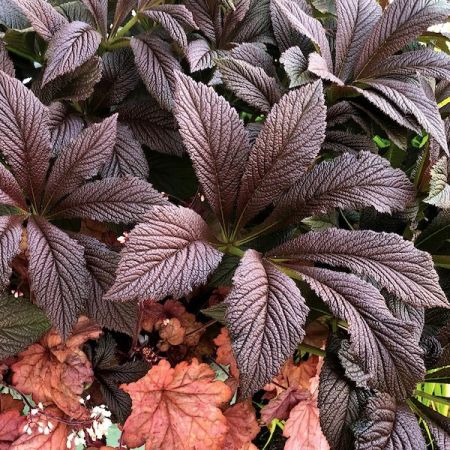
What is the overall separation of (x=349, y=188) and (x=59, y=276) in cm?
33

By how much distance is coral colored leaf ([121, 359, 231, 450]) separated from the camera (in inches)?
26.0

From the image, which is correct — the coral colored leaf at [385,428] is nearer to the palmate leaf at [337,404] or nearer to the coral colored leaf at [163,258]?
the palmate leaf at [337,404]

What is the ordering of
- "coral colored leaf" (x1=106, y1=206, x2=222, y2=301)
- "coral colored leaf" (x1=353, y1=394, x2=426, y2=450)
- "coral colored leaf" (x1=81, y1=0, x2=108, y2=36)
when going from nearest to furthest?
"coral colored leaf" (x1=106, y1=206, x2=222, y2=301)
"coral colored leaf" (x1=353, y1=394, x2=426, y2=450)
"coral colored leaf" (x1=81, y1=0, x2=108, y2=36)

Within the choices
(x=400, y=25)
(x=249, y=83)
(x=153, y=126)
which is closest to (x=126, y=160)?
(x=153, y=126)

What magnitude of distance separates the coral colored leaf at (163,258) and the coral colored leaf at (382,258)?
0.11 meters

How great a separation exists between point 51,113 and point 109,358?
32cm

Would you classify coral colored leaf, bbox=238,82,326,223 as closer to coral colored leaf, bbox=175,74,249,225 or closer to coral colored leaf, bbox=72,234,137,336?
coral colored leaf, bbox=175,74,249,225

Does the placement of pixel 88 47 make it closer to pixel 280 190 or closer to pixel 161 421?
pixel 280 190

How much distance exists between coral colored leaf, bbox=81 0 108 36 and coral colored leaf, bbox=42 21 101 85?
48 millimetres

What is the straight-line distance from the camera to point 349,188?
63cm

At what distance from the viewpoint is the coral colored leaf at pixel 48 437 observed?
0.67 meters

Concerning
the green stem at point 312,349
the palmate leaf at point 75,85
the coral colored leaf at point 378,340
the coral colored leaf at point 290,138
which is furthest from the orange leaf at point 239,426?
the palmate leaf at point 75,85

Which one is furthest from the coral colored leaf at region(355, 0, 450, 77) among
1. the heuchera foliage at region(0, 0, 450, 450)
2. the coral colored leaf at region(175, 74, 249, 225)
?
the coral colored leaf at region(175, 74, 249, 225)

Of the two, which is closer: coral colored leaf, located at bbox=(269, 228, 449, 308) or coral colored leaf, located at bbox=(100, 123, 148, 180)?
coral colored leaf, located at bbox=(269, 228, 449, 308)
